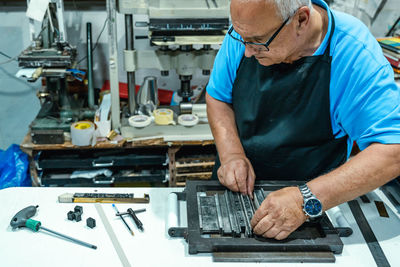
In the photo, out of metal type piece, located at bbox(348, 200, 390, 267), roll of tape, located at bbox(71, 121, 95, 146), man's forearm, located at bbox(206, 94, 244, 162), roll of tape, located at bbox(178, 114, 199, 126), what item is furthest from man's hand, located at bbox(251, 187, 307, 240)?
roll of tape, located at bbox(71, 121, 95, 146)

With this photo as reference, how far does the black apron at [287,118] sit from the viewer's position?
1194 millimetres

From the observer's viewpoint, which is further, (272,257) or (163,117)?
(163,117)

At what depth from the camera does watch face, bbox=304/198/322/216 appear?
105cm

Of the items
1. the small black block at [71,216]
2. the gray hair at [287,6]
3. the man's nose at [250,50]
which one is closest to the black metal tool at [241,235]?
the small black block at [71,216]

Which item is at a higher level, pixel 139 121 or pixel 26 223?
pixel 26 223

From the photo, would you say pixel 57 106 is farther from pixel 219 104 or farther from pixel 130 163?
pixel 219 104

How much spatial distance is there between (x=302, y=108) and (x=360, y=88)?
0.20 m

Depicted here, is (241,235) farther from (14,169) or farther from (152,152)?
(14,169)

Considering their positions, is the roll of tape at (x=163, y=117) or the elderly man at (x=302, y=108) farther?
the roll of tape at (x=163, y=117)

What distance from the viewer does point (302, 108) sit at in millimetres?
1231

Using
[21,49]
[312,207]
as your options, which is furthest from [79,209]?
[21,49]

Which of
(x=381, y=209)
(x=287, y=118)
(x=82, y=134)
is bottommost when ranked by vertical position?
(x=82, y=134)

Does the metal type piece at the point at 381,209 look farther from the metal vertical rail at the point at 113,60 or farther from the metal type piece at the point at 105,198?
the metal vertical rail at the point at 113,60

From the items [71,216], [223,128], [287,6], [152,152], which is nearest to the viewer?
[287,6]
